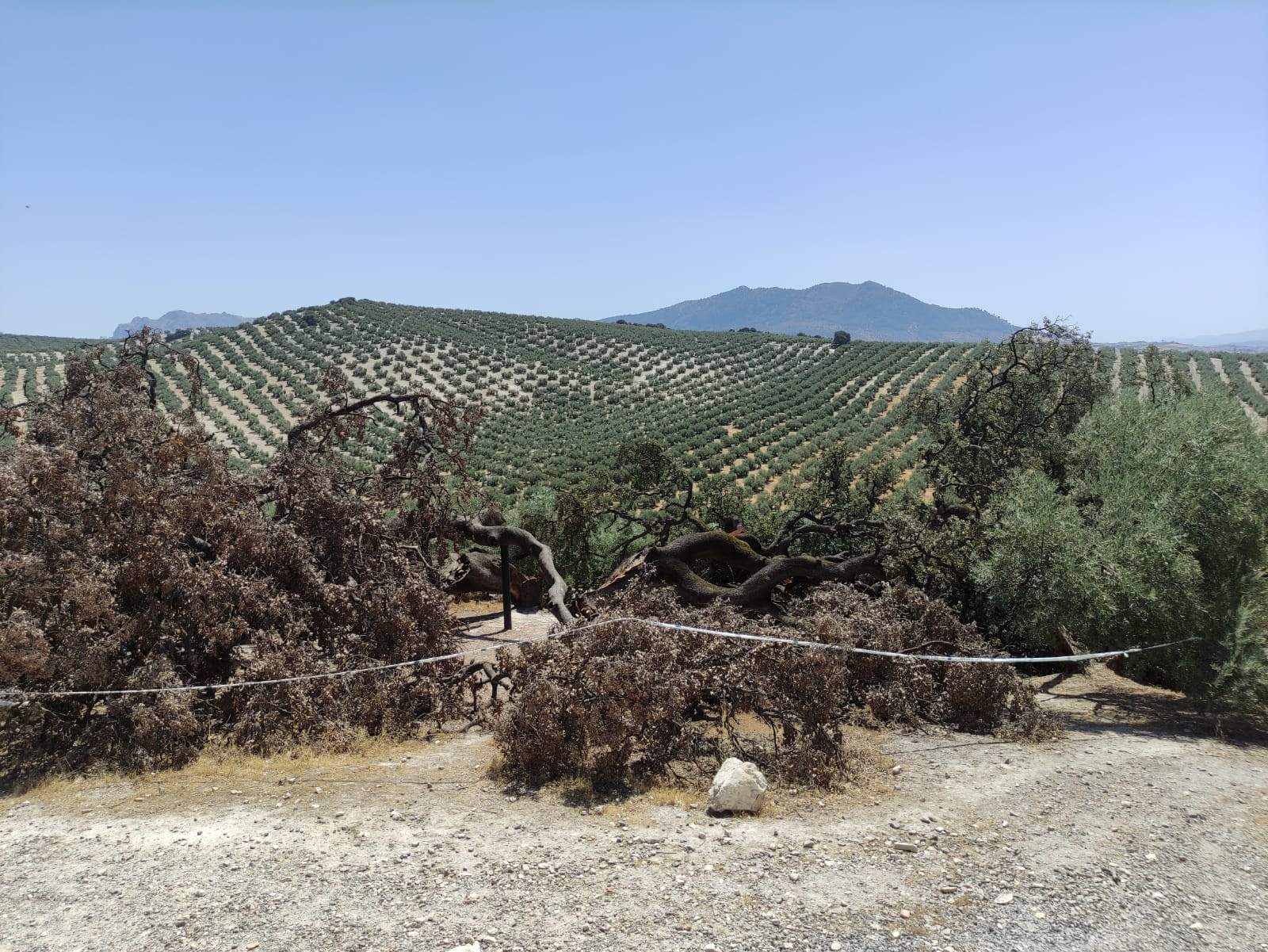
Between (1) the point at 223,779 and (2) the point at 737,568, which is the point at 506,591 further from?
(1) the point at 223,779

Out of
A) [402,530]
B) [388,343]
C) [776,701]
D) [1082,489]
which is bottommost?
[776,701]

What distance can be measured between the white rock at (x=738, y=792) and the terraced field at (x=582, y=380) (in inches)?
928

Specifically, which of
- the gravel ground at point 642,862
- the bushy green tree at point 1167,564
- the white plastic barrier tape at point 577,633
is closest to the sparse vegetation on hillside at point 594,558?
the bushy green tree at point 1167,564

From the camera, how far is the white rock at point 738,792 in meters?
5.42

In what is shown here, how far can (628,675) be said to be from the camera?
6.22m

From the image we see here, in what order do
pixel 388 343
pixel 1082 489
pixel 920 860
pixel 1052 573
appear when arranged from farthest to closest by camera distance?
pixel 388 343 < pixel 1082 489 < pixel 1052 573 < pixel 920 860

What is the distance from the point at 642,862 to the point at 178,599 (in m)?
4.76

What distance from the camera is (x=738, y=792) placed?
5426mm

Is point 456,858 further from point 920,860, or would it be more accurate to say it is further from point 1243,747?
point 1243,747

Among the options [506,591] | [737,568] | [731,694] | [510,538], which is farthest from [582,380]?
[731,694]

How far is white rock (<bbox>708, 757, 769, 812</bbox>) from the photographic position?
5.42 meters

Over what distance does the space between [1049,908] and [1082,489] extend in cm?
599

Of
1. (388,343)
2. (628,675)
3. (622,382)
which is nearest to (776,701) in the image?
(628,675)

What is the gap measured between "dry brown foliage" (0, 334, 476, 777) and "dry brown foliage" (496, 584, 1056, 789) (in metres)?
1.45
